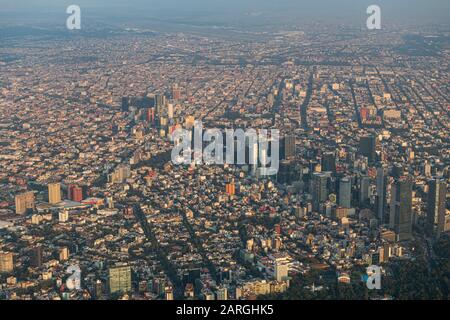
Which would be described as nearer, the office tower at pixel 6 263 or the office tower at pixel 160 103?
the office tower at pixel 6 263

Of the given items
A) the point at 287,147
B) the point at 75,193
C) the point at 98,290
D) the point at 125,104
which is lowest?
the point at 98,290

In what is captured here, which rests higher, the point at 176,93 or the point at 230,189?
the point at 176,93

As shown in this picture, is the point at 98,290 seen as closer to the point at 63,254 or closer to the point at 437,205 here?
the point at 63,254

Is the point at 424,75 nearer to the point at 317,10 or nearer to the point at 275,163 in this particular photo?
the point at 275,163

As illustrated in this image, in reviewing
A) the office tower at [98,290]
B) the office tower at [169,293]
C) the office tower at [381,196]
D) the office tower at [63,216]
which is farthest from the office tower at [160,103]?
the office tower at [169,293]

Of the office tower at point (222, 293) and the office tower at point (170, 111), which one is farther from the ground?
the office tower at point (170, 111)

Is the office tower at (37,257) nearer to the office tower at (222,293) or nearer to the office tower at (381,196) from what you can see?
the office tower at (222,293)

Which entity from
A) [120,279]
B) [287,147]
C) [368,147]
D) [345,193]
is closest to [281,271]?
[120,279]
